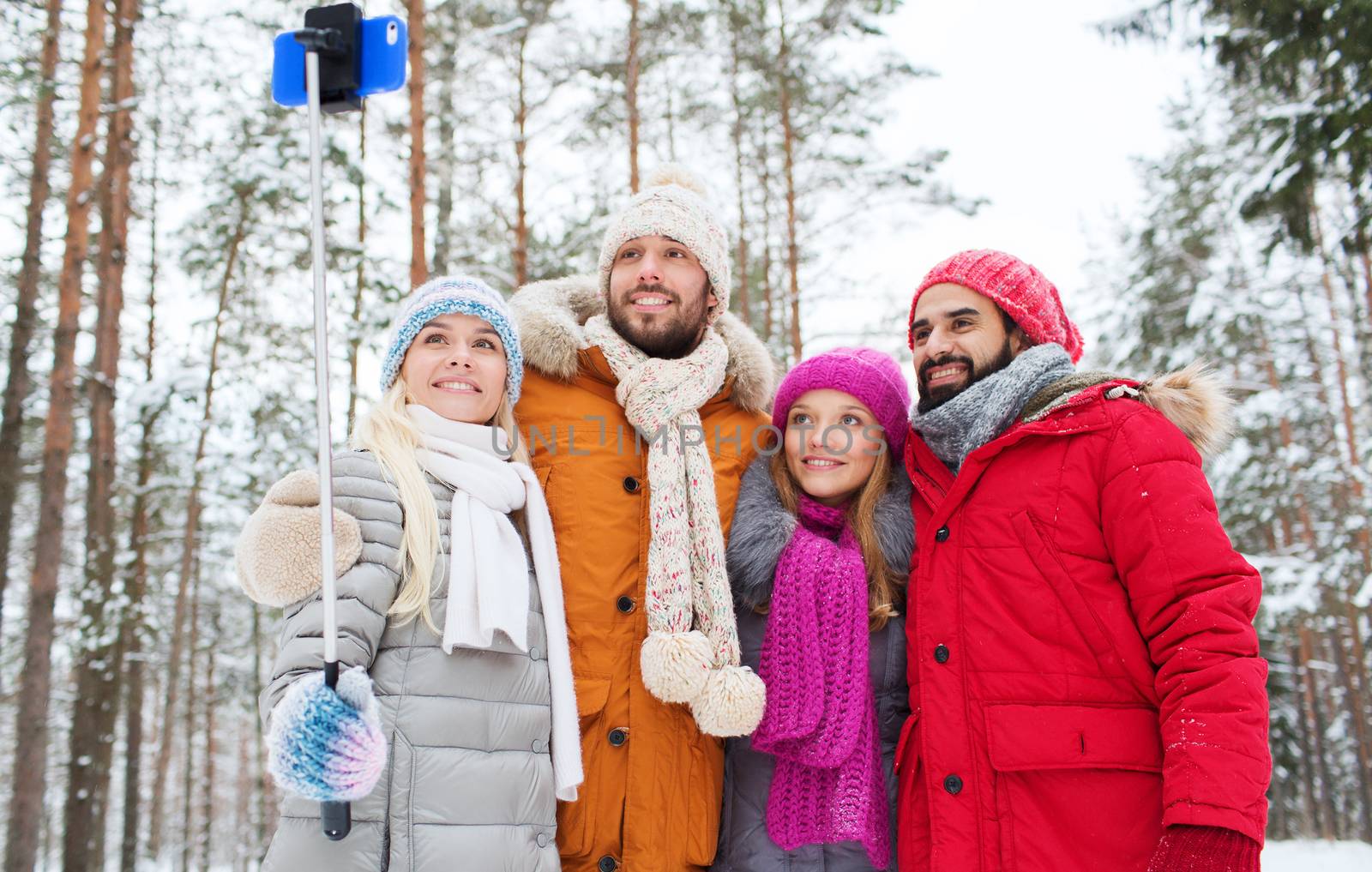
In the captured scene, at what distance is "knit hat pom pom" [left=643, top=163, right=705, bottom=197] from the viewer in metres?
3.59

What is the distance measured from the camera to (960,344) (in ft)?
9.05

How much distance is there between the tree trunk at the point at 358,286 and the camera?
7552mm

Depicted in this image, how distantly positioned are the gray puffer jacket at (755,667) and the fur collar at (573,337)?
549mm

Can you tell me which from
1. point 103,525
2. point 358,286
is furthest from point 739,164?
point 103,525

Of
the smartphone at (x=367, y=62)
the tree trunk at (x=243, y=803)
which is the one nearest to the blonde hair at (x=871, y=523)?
the smartphone at (x=367, y=62)

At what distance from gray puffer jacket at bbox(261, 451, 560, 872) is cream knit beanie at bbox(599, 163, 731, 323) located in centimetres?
141

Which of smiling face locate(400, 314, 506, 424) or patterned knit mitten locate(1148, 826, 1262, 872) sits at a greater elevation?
smiling face locate(400, 314, 506, 424)

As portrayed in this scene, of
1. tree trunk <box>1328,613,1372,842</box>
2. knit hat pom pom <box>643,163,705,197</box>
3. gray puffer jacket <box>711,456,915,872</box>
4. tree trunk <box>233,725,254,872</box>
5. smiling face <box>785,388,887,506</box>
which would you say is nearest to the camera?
gray puffer jacket <box>711,456,915,872</box>

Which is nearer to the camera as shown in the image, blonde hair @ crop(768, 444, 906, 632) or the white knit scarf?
the white knit scarf

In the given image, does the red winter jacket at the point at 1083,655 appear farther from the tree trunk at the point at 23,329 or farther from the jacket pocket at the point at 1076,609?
the tree trunk at the point at 23,329

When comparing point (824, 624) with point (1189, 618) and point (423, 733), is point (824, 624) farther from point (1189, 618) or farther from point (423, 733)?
point (423, 733)

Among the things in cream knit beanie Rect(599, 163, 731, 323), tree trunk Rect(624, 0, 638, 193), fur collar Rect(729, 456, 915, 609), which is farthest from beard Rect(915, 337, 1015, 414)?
tree trunk Rect(624, 0, 638, 193)

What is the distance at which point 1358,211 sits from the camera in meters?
5.96

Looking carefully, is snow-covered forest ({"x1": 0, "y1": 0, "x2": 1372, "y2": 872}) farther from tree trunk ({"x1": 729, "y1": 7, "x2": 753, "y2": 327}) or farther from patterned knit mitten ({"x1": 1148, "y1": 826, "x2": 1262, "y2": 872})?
patterned knit mitten ({"x1": 1148, "y1": 826, "x2": 1262, "y2": 872})
